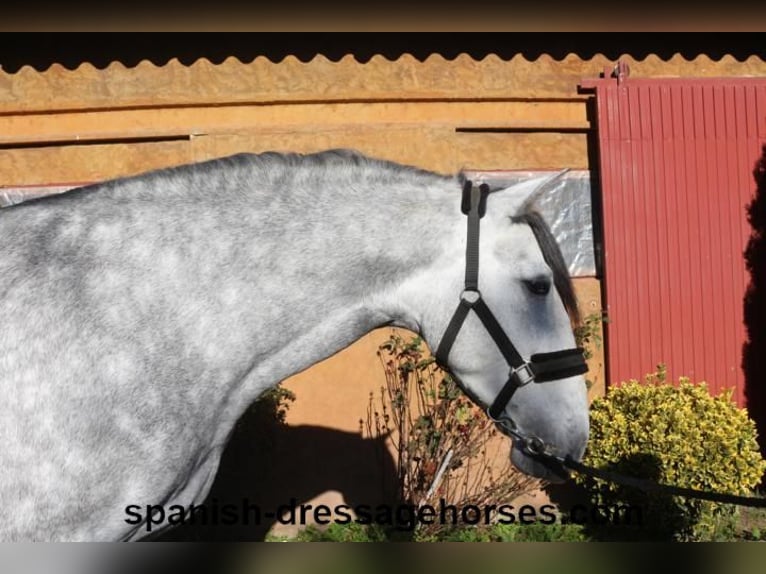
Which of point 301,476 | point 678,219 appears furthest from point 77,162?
point 678,219

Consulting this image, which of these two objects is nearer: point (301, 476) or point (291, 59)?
point (301, 476)

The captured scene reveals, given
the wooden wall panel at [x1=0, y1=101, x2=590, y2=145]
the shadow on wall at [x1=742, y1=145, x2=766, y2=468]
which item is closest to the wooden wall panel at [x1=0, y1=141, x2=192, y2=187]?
the wooden wall panel at [x1=0, y1=101, x2=590, y2=145]

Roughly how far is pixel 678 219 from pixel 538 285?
12.4 ft

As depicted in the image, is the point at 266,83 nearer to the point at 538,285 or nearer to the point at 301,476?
the point at 301,476

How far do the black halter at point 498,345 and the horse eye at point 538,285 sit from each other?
164 mm

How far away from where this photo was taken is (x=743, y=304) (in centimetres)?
584

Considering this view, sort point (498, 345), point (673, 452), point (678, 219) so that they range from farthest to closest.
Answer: point (678, 219) → point (673, 452) → point (498, 345)

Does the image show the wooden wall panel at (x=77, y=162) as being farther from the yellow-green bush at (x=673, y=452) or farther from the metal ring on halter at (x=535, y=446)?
the metal ring on halter at (x=535, y=446)

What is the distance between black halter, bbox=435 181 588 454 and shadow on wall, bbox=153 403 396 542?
3.10m

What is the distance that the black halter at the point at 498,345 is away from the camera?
249 cm

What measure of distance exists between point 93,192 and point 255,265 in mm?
627

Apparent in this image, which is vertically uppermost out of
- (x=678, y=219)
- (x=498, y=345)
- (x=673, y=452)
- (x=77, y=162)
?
(x=77, y=162)

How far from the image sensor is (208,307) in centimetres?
242

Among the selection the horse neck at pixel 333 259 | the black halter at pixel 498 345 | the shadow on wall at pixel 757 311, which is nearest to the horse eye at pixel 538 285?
the black halter at pixel 498 345
